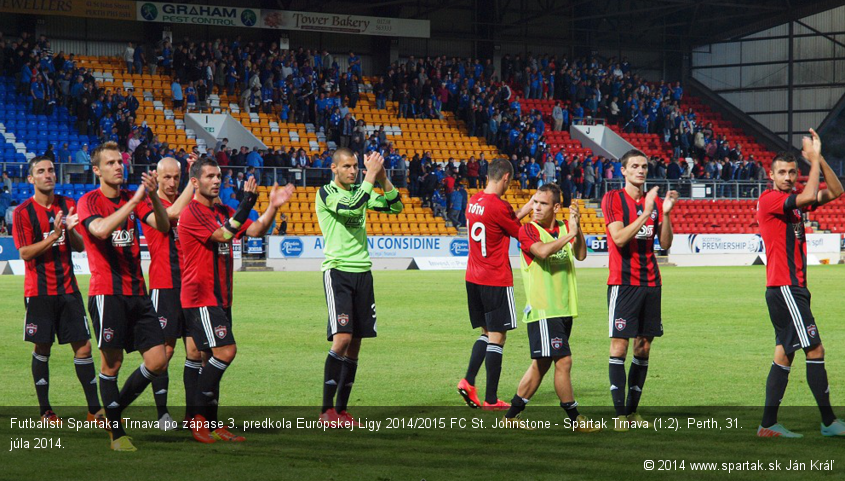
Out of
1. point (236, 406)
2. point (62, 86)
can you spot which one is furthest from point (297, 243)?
point (236, 406)

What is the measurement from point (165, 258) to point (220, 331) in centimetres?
114

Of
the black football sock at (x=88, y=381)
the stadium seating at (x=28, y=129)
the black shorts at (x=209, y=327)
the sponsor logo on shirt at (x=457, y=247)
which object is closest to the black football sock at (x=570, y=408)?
the black shorts at (x=209, y=327)

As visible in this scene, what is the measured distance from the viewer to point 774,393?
7672 mm

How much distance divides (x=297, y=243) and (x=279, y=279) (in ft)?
18.0

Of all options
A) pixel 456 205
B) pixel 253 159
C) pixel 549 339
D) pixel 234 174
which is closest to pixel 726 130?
pixel 456 205

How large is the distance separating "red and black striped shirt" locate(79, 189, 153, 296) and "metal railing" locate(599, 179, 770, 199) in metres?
32.7

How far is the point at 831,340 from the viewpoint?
13992 millimetres

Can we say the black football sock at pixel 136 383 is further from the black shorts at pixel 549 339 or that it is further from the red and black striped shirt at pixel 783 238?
the red and black striped shirt at pixel 783 238

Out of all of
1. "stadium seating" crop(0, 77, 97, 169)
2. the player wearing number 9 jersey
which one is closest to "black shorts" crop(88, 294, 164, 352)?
the player wearing number 9 jersey

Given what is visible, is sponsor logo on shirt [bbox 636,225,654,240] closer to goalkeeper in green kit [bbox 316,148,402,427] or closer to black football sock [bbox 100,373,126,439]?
goalkeeper in green kit [bbox 316,148,402,427]

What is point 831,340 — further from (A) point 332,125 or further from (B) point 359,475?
(A) point 332,125

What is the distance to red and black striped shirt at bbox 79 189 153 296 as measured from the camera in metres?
7.35

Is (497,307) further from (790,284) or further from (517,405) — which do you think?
(790,284)

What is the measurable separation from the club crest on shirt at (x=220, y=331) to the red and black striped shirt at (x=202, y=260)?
188 millimetres
